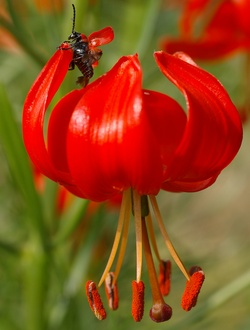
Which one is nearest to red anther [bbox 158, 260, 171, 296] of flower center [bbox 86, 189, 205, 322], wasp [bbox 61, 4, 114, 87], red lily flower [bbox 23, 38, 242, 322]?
flower center [bbox 86, 189, 205, 322]

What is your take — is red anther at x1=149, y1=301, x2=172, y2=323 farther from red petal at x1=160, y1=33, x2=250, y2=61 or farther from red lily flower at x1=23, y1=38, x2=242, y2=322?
red petal at x1=160, y1=33, x2=250, y2=61

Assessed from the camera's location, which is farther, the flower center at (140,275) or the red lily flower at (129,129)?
the flower center at (140,275)

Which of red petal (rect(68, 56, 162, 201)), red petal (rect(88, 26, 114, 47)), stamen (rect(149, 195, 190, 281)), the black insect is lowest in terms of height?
stamen (rect(149, 195, 190, 281))

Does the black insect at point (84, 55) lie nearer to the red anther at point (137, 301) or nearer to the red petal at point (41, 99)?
the red petal at point (41, 99)

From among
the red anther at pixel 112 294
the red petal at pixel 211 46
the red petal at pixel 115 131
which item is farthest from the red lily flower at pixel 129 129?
the red petal at pixel 211 46

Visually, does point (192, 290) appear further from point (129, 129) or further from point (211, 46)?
point (211, 46)

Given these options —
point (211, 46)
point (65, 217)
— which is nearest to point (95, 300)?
point (65, 217)
